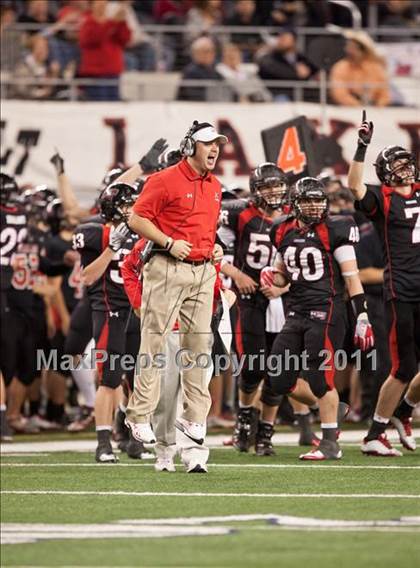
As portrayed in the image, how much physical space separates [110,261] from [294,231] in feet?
4.06

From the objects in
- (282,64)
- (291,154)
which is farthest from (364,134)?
(282,64)

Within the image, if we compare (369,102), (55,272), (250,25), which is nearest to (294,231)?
(55,272)

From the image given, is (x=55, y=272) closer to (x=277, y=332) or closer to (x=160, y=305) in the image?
(x=277, y=332)

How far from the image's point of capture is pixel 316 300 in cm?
1056

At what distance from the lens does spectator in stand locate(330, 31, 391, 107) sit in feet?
57.5

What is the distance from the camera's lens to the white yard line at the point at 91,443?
12047mm

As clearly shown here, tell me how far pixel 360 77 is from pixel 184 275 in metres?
9.13

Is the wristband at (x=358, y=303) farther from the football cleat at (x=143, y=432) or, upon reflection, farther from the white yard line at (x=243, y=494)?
the white yard line at (x=243, y=494)

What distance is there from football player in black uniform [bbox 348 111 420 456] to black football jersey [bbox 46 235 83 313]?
4106 millimetres

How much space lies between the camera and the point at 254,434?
11391 millimetres

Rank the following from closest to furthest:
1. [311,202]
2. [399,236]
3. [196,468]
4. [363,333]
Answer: [196,468]
[363,333]
[311,202]
[399,236]

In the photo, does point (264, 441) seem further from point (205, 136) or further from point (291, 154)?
point (291, 154)

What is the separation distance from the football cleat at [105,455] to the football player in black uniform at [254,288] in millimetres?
1085

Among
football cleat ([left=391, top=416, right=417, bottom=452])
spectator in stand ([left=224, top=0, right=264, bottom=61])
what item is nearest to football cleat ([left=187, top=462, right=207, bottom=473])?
football cleat ([left=391, top=416, right=417, bottom=452])
